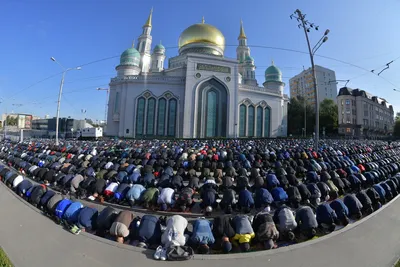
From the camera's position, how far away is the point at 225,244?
3.72 meters

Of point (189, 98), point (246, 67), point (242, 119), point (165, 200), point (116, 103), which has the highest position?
point (246, 67)

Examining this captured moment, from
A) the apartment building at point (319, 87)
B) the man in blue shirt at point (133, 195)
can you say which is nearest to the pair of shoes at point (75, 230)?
the man in blue shirt at point (133, 195)

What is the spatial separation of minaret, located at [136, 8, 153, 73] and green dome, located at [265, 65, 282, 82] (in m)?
26.1

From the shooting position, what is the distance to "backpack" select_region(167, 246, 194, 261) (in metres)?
3.42

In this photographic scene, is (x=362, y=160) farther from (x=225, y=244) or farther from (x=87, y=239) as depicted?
(x=87, y=239)

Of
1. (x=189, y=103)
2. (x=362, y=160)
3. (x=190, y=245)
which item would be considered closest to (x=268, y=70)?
(x=189, y=103)

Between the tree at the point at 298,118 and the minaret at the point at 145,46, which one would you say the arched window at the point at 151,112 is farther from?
the tree at the point at 298,118

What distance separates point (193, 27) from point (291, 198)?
1573 inches

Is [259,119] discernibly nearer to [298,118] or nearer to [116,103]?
[298,118]

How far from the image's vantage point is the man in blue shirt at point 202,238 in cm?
368

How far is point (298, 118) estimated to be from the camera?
45938 mm

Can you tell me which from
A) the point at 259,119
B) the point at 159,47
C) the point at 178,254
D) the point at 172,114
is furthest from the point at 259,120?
the point at 178,254

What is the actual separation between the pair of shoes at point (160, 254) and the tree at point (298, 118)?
48.2 metres

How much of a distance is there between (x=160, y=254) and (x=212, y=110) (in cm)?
3244
